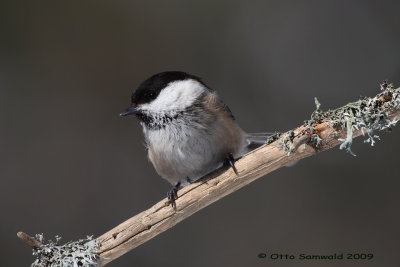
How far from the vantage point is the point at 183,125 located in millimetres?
2109

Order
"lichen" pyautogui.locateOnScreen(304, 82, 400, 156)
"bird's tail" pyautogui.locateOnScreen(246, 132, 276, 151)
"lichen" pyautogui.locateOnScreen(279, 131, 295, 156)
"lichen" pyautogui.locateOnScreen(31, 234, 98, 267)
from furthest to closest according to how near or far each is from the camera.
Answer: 1. "bird's tail" pyautogui.locateOnScreen(246, 132, 276, 151)
2. "lichen" pyautogui.locateOnScreen(31, 234, 98, 267)
3. "lichen" pyautogui.locateOnScreen(279, 131, 295, 156)
4. "lichen" pyautogui.locateOnScreen(304, 82, 400, 156)

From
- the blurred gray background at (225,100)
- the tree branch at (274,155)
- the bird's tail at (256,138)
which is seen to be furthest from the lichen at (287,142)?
the blurred gray background at (225,100)

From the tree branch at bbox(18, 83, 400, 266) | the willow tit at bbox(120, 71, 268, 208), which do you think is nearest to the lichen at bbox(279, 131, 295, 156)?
the tree branch at bbox(18, 83, 400, 266)

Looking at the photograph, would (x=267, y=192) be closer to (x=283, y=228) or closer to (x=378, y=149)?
(x=283, y=228)

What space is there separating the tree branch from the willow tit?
0.15 m

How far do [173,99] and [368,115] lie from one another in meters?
0.94

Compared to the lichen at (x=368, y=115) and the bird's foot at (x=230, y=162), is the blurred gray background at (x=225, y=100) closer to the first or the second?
the bird's foot at (x=230, y=162)

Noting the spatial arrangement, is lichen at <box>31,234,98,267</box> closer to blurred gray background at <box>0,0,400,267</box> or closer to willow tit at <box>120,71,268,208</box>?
willow tit at <box>120,71,268,208</box>

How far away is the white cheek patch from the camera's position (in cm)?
212

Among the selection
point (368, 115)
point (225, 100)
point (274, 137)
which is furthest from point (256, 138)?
point (368, 115)

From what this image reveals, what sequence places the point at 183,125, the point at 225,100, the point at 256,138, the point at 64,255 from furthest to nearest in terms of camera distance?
the point at 225,100, the point at 256,138, the point at 183,125, the point at 64,255

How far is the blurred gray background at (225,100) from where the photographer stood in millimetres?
2805

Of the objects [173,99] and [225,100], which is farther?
[225,100]

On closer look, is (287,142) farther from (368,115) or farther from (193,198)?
(193,198)
